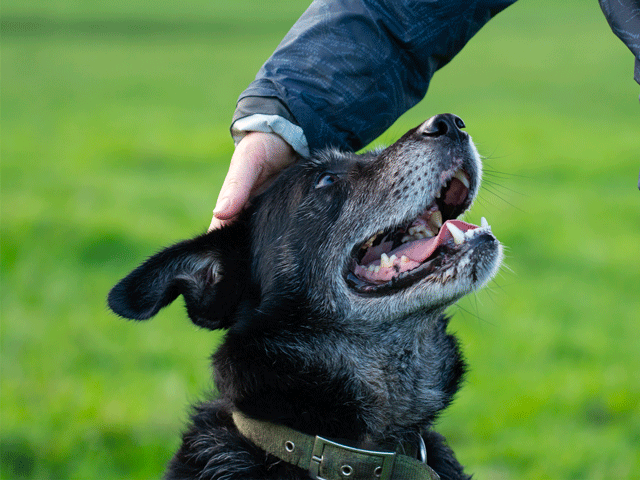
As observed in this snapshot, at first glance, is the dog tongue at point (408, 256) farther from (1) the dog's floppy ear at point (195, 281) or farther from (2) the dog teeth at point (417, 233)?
(1) the dog's floppy ear at point (195, 281)

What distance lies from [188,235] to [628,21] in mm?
7013

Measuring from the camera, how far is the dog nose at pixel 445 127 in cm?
305

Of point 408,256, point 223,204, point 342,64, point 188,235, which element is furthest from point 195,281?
point 188,235

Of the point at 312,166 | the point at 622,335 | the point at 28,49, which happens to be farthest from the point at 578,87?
the point at 312,166

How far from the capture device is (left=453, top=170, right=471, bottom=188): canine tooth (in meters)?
3.10

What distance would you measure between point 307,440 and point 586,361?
383cm

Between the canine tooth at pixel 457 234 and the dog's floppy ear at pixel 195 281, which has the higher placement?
the dog's floppy ear at pixel 195 281

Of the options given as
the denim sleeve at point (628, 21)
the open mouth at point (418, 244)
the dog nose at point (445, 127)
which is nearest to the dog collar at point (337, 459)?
the open mouth at point (418, 244)

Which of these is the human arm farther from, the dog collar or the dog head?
the dog collar

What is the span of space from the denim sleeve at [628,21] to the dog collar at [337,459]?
5.29ft

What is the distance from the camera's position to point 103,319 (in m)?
6.49

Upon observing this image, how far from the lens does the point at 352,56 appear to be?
11.2 feet

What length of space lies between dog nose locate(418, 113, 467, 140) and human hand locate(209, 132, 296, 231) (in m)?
0.76

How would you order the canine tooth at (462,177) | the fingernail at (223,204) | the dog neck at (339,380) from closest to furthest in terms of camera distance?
1. the dog neck at (339,380)
2. the canine tooth at (462,177)
3. the fingernail at (223,204)
